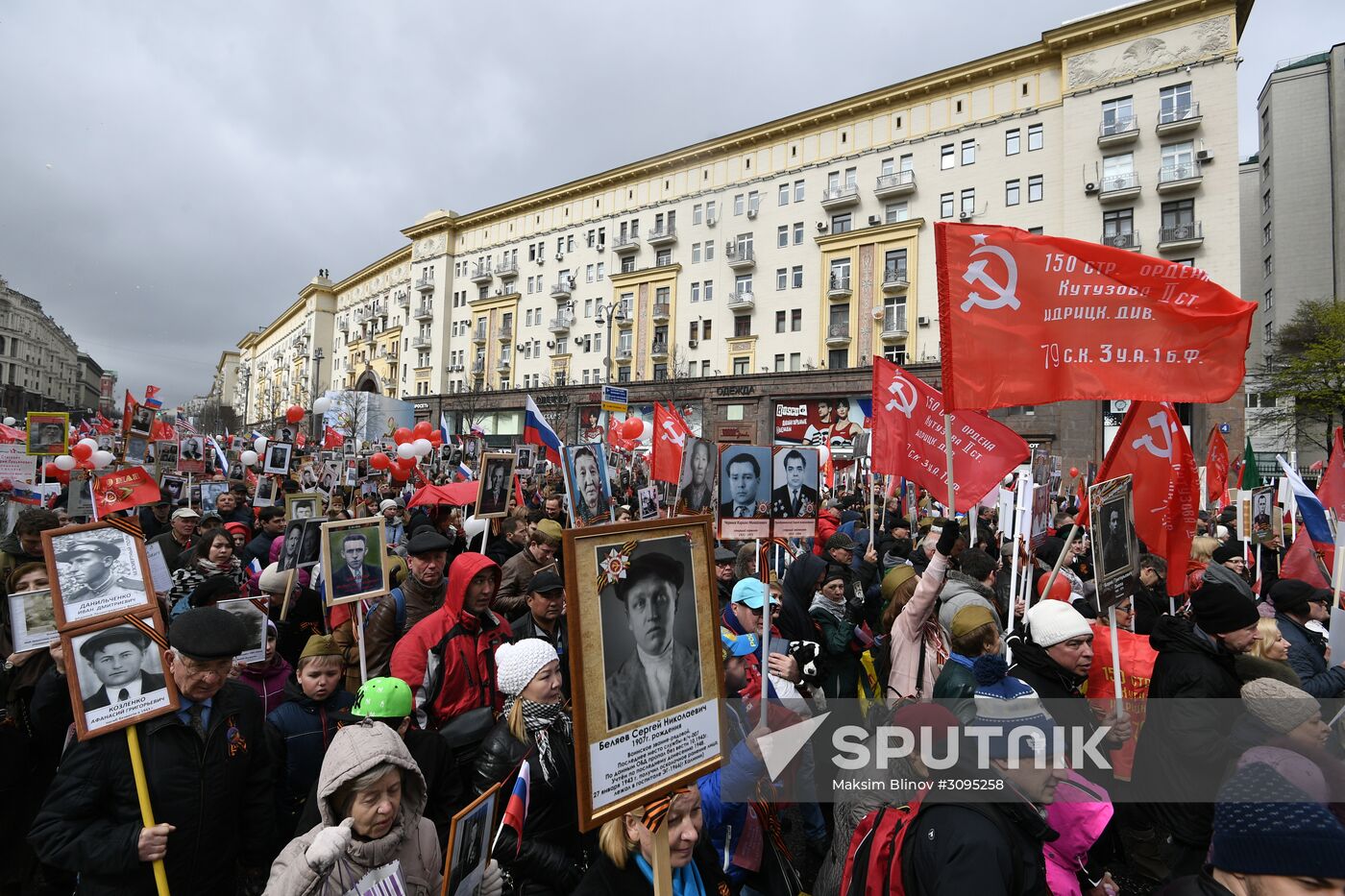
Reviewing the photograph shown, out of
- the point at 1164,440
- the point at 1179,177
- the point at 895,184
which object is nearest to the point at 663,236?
the point at 895,184

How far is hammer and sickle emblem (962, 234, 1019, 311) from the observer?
4.66 meters

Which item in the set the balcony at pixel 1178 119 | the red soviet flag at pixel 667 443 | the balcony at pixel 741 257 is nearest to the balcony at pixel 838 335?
the balcony at pixel 741 257

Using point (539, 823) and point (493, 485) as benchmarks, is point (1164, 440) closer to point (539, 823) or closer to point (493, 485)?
point (539, 823)

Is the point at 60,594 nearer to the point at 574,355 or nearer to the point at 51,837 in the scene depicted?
the point at 51,837

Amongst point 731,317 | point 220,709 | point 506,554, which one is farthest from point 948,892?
point 731,317

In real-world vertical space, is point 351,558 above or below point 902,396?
below

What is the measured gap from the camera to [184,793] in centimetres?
273

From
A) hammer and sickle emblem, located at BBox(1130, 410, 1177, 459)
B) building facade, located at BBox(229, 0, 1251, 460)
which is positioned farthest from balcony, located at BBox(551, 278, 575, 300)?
hammer and sickle emblem, located at BBox(1130, 410, 1177, 459)

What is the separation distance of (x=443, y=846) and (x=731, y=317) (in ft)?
145

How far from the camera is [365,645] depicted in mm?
4770

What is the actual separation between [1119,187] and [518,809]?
39171 millimetres

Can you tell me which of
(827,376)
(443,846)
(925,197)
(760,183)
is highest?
(760,183)

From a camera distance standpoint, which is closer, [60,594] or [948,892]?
[948,892]

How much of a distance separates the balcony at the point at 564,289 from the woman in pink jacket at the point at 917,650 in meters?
53.2
